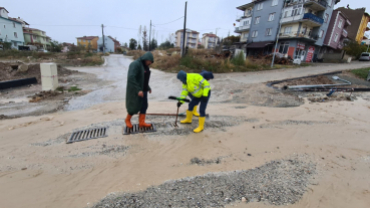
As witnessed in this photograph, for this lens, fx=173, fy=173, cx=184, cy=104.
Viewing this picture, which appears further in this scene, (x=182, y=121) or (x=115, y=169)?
(x=182, y=121)

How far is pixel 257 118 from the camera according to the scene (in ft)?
16.2

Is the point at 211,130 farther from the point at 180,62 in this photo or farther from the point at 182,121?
the point at 180,62

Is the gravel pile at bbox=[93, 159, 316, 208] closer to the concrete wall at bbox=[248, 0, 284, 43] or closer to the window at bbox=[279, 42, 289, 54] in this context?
the window at bbox=[279, 42, 289, 54]

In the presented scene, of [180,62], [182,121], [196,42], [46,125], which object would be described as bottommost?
[46,125]

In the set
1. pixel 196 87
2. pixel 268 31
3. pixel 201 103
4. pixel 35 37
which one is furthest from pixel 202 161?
pixel 35 37

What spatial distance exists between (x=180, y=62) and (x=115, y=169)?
15.4 metres

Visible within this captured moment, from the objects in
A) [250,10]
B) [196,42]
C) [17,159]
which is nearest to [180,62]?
[17,159]

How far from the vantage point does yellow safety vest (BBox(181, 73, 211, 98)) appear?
3703 millimetres

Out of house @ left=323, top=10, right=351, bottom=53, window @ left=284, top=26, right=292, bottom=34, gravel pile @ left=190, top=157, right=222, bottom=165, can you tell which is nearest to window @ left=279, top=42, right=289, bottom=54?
window @ left=284, top=26, right=292, bottom=34

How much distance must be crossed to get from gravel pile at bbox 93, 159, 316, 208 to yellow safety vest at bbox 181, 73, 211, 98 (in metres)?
1.83

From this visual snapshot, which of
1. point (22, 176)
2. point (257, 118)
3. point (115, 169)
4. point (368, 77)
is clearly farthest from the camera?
point (368, 77)

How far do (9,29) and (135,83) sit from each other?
44.3 m

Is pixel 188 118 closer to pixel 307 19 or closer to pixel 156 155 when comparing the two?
pixel 156 155

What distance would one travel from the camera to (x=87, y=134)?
141 inches
